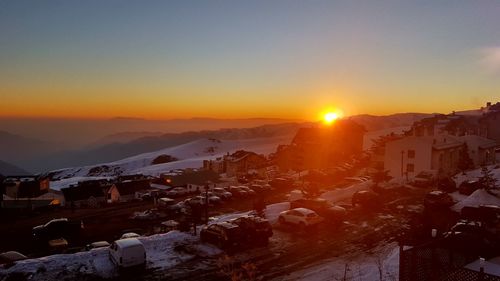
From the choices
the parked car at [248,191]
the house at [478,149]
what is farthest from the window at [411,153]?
the parked car at [248,191]

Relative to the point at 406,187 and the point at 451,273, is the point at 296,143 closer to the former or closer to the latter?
the point at 406,187

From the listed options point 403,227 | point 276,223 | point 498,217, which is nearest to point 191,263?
point 276,223

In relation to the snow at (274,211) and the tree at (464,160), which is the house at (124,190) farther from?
the tree at (464,160)

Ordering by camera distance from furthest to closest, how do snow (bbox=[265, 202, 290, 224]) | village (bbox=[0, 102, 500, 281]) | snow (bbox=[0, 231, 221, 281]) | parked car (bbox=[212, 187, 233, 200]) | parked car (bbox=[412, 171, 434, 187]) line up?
1. parked car (bbox=[212, 187, 233, 200])
2. parked car (bbox=[412, 171, 434, 187])
3. snow (bbox=[265, 202, 290, 224])
4. snow (bbox=[0, 231, 221, 281])
5. village (bbox=[0, 102, 500, 281])

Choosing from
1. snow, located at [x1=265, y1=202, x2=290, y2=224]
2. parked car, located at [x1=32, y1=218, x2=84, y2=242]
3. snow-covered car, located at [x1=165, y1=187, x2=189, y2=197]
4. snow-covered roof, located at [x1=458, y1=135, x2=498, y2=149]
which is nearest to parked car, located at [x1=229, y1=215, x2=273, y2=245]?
snow, located at [x1=265, y1=202, x2=290, y2=224]

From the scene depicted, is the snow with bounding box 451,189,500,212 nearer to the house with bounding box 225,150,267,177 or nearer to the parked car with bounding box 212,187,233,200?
the parked car with bounding box 212,187,233,200

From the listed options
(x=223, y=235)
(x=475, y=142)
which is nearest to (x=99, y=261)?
(x=223, y=235)
